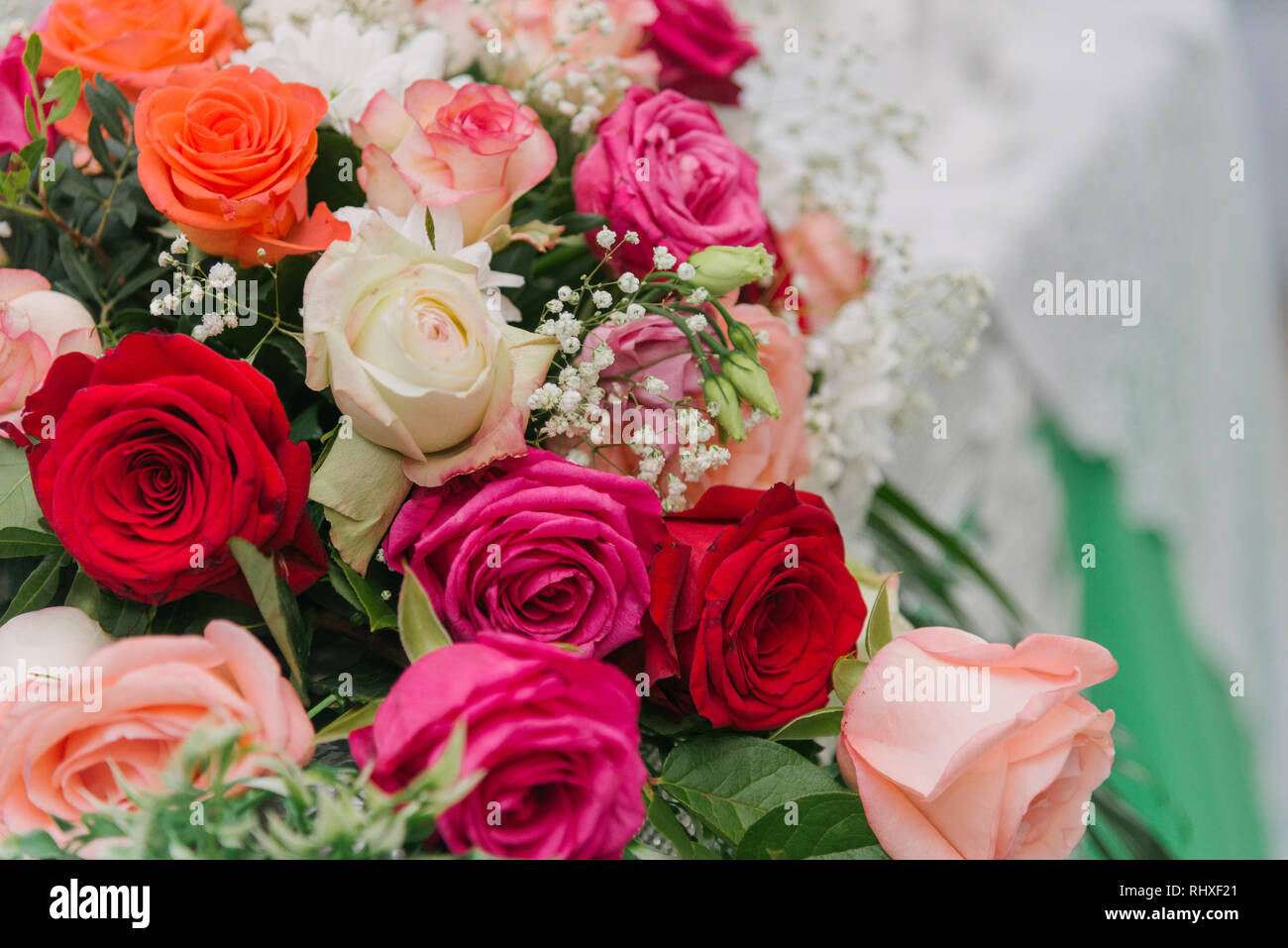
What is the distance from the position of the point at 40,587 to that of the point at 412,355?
17 centimetres

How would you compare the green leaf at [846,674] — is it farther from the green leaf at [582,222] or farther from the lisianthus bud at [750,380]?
the green leaf at [582,222]

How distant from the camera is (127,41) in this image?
460 mm

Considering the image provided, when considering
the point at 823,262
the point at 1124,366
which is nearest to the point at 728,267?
the point at 823,262

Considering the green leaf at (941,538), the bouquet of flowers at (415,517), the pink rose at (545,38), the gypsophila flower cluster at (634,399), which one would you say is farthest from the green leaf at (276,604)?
the green leaf at (941,538)

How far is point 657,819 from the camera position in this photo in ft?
1.17

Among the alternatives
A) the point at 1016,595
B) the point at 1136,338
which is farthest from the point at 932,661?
the point at 1136,338

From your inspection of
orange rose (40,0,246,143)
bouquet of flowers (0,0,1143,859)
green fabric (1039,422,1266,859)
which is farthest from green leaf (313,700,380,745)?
green fabric (1039,422,1266,859)

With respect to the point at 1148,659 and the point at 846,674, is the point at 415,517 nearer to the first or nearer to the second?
the point at 846,674

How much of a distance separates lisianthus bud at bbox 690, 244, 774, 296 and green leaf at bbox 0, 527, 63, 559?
0.90ft

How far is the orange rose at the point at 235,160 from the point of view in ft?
1.27

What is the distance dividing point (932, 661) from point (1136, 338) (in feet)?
3.04

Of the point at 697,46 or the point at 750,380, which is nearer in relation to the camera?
the point at 750,380

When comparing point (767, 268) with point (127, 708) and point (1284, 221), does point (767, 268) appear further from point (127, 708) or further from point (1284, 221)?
point (1284, 221)

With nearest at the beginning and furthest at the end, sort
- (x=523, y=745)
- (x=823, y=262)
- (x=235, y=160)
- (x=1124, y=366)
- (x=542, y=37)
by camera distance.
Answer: (x=523, y=745)
(x=235, y=160)
(x=542, y=37)
(x=823, y=262)
(x=1124, y=366)
